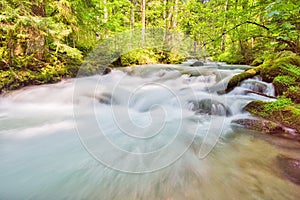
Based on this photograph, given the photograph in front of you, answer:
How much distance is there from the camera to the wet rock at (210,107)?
12.8 feet

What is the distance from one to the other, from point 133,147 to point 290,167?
223 cm

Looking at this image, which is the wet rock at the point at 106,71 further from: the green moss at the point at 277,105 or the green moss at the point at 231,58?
the green moss at the point at 231,58

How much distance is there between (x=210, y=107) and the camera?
160 inches

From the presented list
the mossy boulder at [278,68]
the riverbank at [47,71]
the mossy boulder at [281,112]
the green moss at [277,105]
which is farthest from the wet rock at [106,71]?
the green moss at [277,105]

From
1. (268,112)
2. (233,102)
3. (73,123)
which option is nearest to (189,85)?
(233,102)

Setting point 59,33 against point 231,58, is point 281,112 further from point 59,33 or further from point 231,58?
point 231,58

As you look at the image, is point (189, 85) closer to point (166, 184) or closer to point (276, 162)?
point (276, 162)

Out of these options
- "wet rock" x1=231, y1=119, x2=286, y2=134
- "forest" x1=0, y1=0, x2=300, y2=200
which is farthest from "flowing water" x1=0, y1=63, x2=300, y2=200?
"wet rock" x1=231, y1=119, x2=286, y2=134

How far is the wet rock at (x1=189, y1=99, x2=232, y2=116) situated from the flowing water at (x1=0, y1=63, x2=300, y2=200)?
23 millimetres

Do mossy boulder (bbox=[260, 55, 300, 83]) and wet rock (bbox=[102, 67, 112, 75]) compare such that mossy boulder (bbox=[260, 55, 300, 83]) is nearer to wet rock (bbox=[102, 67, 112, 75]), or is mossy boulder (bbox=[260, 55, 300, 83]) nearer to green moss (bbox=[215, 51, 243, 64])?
wet rock (bbox=[102, 67, 112, 75])

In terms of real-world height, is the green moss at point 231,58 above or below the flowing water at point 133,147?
above

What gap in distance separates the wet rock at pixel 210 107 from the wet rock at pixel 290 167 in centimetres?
167

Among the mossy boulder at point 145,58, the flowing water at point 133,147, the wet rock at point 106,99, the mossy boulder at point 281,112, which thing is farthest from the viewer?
the mossy boulder at point 145,58

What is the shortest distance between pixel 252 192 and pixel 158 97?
12.2ft
